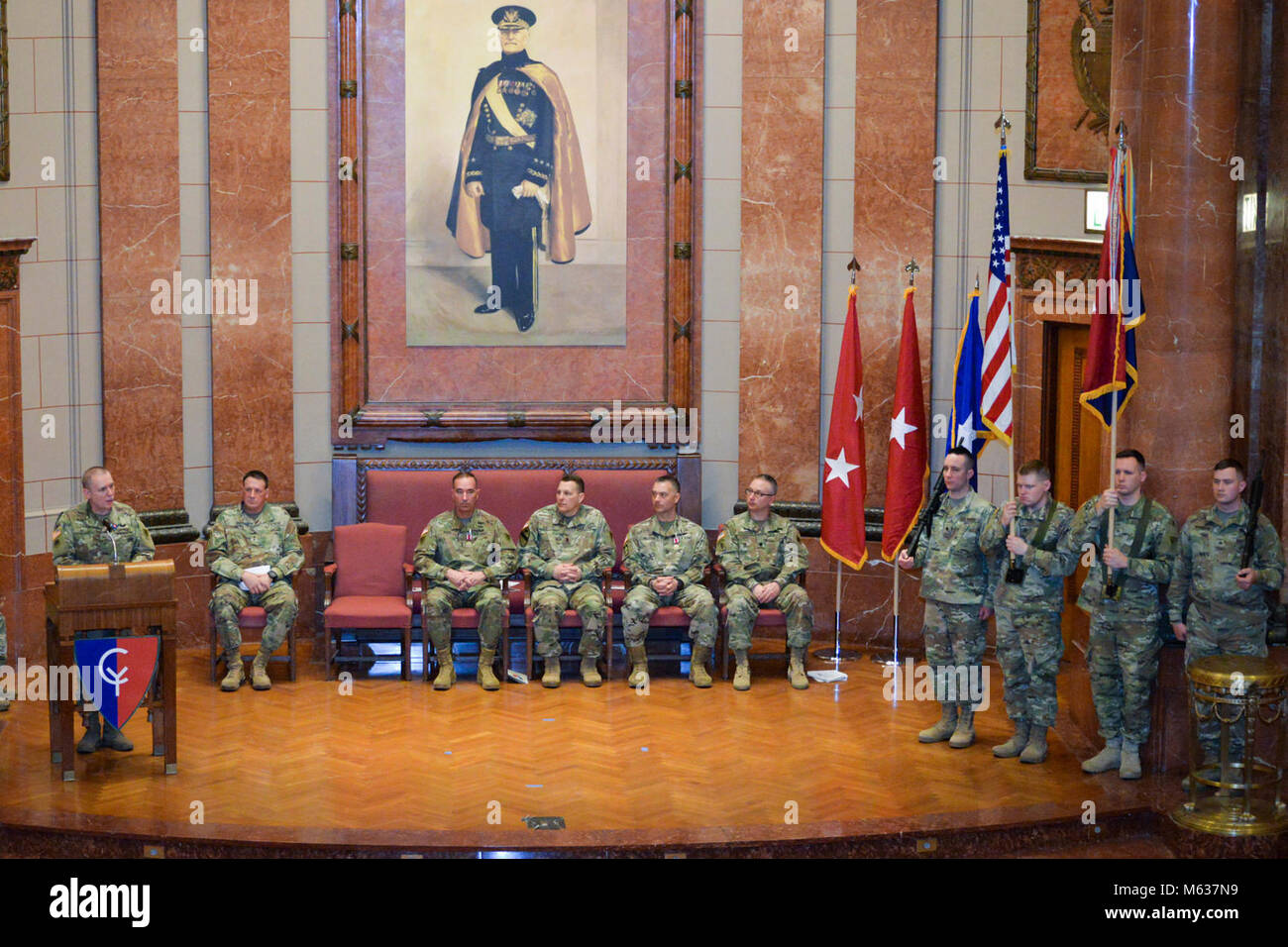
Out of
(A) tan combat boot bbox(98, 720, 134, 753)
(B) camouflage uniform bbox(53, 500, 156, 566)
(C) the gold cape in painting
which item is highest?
(C) the gold cape in painting

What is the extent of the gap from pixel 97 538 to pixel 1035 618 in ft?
16.5

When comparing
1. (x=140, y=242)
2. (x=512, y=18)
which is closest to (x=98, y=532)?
(x=140, y=242)

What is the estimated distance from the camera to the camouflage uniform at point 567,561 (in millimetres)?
9789

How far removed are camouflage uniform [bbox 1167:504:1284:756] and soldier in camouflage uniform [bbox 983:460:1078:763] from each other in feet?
2.14

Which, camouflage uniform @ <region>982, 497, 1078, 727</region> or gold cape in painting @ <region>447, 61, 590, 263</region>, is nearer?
camouflage uniform @ <region>982, 497, 1078, 727</region>

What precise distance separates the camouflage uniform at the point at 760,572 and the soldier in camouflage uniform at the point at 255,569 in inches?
103

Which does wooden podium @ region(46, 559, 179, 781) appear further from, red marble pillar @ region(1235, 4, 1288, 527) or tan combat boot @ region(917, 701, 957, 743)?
red marble pillar @ region(1235, 4, 1288, 527)

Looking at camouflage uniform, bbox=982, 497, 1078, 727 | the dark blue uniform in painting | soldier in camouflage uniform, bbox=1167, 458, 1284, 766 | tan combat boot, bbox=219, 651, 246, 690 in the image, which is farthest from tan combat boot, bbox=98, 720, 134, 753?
soldier in camouflage uniform, bbox=1167, 458, 1284, 766

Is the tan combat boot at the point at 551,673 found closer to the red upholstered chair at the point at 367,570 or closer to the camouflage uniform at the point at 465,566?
the camouflage uniform at the point at 465,566

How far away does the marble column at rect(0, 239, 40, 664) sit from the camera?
32.1ft

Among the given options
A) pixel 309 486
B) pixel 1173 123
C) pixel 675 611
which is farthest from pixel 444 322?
pixel 1173 123

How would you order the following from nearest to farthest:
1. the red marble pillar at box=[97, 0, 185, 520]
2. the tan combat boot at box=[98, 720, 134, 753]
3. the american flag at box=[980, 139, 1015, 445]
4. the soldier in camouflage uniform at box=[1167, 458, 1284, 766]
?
the soldier in camouflage uniform at box=[1167, 458, 1284, 766] < the tan combat boot at box=[98, 720, 134, 753] < the american flag at box=[980, 139, 1015, 445] < the red marble pillar at box=[97, 0, 185, 520]

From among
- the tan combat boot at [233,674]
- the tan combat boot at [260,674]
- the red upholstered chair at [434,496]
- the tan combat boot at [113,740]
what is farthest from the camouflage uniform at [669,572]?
the tan combat boot at [113,740]

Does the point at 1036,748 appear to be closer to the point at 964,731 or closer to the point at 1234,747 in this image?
the point at 964,731
